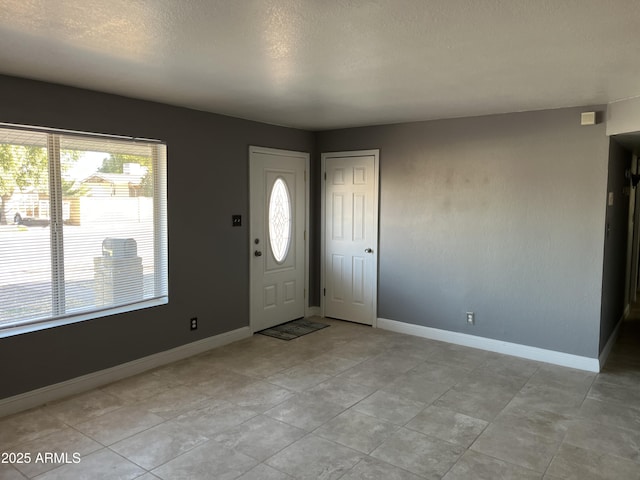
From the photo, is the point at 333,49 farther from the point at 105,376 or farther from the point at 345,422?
the point at 105,376

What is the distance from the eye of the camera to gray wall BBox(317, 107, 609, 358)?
13.6 feet

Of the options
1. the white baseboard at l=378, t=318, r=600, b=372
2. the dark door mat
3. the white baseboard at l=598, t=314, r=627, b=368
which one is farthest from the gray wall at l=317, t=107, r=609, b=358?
the dark door mat

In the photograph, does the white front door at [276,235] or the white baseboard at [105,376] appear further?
the white front door at [276,235]

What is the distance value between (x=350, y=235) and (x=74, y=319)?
3.12 meters

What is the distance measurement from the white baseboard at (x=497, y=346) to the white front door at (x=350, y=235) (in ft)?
1.38

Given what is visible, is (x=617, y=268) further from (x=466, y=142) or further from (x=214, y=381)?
(x=214, y=381)

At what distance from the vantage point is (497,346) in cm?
464

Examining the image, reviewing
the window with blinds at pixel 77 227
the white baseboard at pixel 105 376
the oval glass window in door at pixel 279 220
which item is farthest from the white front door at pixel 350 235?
the window with blinds at pixel 77 227

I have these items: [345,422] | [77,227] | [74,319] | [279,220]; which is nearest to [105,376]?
[74,319]

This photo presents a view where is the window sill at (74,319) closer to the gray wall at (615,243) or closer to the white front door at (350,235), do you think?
the white front door at (350,235)

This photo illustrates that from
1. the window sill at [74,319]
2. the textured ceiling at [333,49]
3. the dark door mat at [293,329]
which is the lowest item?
the dark door mat at [293,329]

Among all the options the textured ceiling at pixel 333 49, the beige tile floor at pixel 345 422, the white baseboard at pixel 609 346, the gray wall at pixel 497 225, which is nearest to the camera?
the textured ceiling at pixel 333 49

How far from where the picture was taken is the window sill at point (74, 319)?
10.8 ft

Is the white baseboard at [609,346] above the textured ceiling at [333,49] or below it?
below
